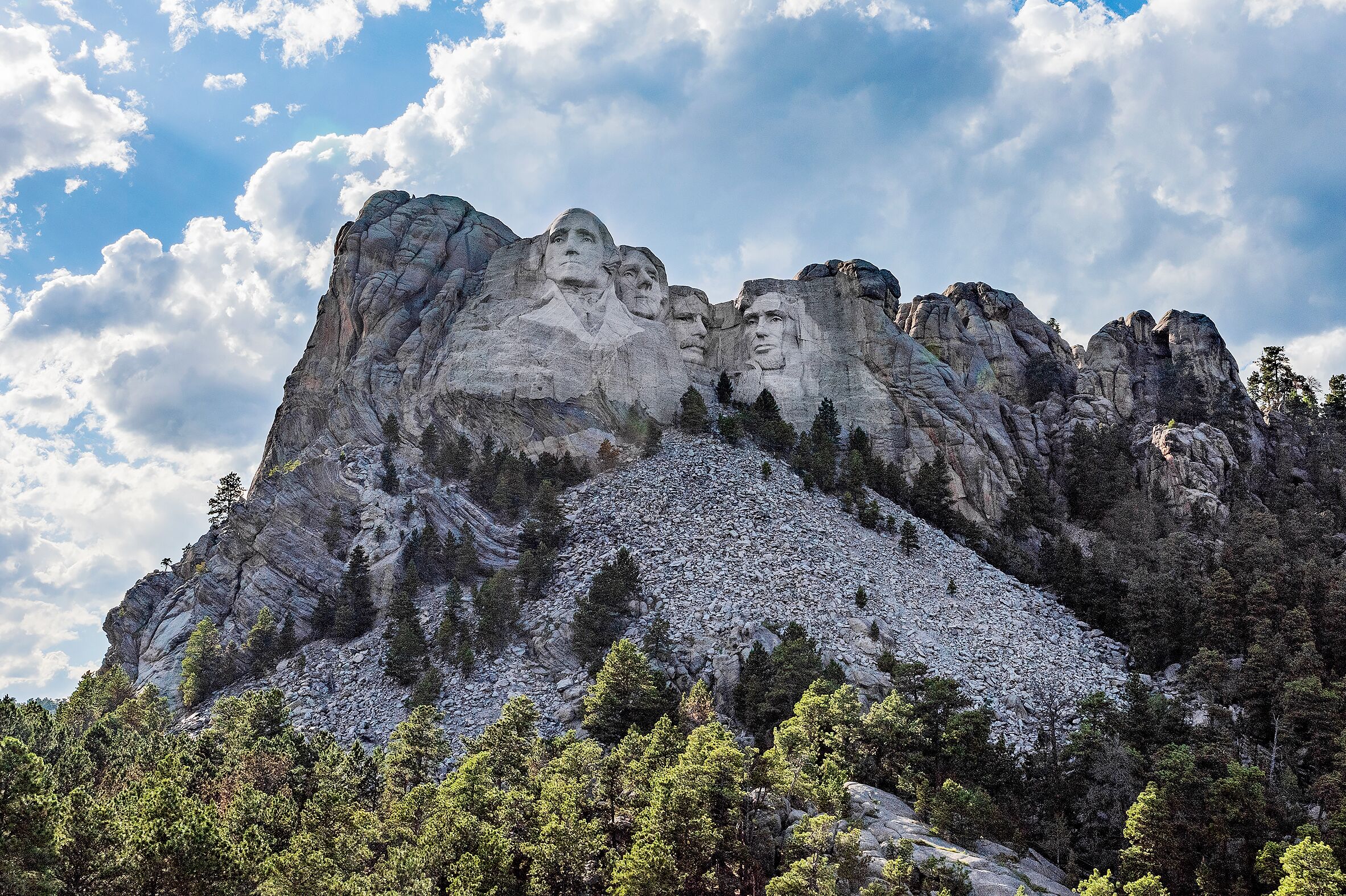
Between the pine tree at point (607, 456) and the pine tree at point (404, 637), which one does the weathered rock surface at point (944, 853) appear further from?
the pine tree at point (607, 456)

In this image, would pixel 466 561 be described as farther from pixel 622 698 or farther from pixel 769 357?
pixel 769 357

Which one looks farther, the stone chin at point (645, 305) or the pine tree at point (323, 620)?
the stone chin at point (645, 305)

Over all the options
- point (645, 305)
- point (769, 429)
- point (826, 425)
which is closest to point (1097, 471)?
→ point (826, 425)

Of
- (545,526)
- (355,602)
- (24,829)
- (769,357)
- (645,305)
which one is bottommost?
(24,829)

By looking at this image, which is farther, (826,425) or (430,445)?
(826,425)

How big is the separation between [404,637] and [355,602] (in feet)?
23.6

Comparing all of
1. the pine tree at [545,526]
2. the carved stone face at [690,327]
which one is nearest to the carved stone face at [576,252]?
the carved stone face at [690,327]

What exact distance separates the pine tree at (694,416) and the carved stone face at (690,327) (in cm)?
767

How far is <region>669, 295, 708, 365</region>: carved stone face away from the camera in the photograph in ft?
289

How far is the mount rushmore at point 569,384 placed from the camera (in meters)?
66.2

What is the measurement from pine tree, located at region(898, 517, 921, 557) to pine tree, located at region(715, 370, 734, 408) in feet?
72.2

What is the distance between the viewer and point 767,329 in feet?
289

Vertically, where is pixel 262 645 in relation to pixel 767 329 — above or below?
below

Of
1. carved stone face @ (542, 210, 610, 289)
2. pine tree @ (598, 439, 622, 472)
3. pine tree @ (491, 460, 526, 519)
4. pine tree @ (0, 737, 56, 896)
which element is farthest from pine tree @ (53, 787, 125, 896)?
carved stone face @ (542, 210, 610, 289)
